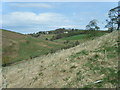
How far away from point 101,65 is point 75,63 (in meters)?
1.98

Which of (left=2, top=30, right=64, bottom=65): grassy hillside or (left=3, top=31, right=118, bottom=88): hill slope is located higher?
(left=3, top=31, right=118, bottom=88): hill slope

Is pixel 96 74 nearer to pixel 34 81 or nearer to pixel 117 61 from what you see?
pixel 117 61

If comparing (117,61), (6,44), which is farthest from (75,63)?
(6,44)

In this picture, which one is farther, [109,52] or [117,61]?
[109,52]

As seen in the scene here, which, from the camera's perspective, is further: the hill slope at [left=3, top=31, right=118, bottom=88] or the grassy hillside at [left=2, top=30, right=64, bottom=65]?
the grassy hillside at [left=2, top=30, right=64, bottom=65]

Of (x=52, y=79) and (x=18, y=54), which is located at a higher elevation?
(x=52, y=79)

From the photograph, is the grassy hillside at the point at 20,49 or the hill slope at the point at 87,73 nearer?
the hill slope at the point at 87,73

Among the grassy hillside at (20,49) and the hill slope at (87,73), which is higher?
the hill slope at (87,73)

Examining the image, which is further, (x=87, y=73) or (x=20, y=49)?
(x=20, y=49)

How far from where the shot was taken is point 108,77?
723 centimetres

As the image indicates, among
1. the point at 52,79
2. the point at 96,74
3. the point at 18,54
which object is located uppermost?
the point at 96,74

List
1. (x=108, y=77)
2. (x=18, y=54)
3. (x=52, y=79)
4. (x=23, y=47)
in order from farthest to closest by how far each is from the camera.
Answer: (x=23, y=47)
(x=18, y=54)
(x=52, y=79)
(x=108, y=77)

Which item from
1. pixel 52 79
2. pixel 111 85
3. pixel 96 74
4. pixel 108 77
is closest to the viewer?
pixel 111 85

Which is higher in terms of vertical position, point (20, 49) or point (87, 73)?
point (87, 73)
